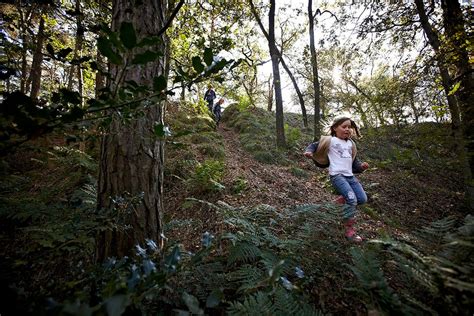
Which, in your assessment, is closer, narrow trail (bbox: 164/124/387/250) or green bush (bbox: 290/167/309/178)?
narrow trail (bbox: 164/124/387/250)

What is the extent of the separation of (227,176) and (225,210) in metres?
2.31

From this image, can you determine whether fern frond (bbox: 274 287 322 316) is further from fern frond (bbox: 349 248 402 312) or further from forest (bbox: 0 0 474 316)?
fern frond (bbox: 349 248 402 312)

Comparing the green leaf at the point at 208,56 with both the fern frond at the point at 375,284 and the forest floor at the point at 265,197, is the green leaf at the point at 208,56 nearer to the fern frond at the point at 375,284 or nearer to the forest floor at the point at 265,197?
the fern frond at the point at 375,284

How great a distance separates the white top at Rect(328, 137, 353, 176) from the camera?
322 centimetres

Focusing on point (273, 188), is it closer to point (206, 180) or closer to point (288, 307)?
point (206, 180)

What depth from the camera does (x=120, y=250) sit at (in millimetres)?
1721

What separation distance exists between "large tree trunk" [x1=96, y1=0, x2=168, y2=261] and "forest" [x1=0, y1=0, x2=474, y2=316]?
0.01 m

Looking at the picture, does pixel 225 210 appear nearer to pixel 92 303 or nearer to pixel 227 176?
pixel 92 303

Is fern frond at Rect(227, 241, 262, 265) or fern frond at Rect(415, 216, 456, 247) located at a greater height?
fern frond at Rect(415, 216, 456, 247)

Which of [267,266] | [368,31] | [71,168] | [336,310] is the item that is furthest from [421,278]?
[368,31]

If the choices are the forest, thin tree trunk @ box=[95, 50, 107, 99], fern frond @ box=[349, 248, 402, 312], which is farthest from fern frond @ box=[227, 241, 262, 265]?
thin tree trunk @ box=[95, 50, 107, 99]

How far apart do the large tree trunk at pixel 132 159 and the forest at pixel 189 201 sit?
10 mm

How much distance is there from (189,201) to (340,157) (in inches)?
92.8

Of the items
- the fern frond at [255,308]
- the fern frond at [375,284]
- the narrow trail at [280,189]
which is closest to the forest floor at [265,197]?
the narrow trail at [280,189]
